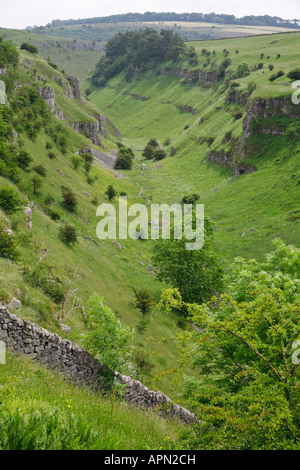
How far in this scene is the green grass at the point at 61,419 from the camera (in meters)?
7.15

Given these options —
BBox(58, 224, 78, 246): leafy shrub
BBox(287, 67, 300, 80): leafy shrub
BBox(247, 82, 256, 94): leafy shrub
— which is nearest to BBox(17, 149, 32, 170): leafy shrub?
BBox(58, 224, 78, 246): leafy shrub

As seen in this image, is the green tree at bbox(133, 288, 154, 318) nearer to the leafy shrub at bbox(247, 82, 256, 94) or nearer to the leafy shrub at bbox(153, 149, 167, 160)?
the leafy shrub at bbox(247, 82, 256, 94)

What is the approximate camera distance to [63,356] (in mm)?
12945

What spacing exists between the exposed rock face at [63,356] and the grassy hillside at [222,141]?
114 feet

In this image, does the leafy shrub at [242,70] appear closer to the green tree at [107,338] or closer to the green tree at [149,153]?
the green tree at [149,153]

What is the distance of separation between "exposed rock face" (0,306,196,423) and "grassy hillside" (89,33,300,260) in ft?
114

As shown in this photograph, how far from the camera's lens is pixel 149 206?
232 feet

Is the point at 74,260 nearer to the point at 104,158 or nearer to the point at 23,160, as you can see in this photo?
the point at 23,160

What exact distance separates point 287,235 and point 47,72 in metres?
87.1

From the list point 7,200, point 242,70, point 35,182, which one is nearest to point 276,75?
point 242,70

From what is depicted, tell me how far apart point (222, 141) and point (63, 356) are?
270ft

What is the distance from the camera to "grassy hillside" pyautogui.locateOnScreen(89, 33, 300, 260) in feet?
172

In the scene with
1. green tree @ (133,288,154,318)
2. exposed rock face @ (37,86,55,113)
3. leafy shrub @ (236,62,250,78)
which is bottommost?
green tree @ (133,288,154,318)

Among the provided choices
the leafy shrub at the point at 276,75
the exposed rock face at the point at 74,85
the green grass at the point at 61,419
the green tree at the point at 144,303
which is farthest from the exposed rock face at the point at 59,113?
the green grass at the point at 61,419
